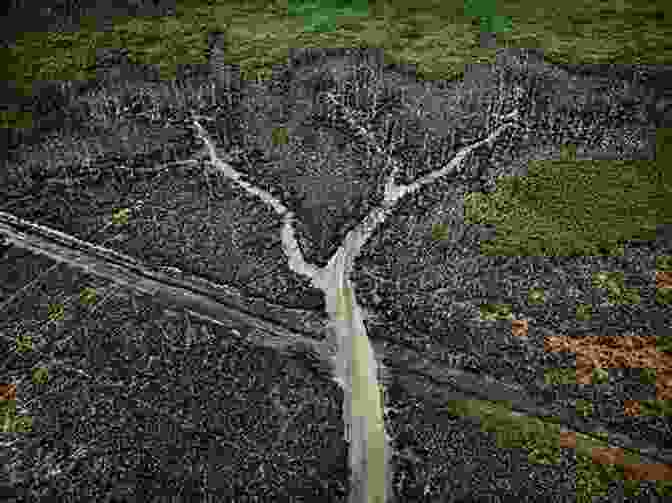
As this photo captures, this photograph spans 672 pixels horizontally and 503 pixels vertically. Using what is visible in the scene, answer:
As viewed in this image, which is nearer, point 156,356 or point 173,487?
point 173,487

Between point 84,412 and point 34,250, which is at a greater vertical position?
point 34,250

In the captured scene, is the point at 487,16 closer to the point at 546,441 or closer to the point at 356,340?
the point at 356,340

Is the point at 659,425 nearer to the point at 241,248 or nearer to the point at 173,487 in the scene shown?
the point at 173,487

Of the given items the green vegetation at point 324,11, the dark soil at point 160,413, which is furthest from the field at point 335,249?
the green vegetation at point 324,11

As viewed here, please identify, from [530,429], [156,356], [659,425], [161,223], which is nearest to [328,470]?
[530,429]

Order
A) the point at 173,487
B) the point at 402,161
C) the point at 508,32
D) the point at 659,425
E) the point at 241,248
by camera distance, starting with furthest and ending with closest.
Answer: the point at 508,32, the point at 402,161, the point at 241,248, the point at 659,425, the point at 173,487

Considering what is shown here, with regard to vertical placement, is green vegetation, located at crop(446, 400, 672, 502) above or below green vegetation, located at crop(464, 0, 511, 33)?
below

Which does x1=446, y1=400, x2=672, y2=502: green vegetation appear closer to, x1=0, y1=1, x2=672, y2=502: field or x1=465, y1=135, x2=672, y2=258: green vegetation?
x1=0, y1=1, x2=672, y2=502: field

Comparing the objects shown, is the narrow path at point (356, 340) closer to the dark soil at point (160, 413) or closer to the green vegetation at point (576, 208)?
the dark soil at point (160, 413)

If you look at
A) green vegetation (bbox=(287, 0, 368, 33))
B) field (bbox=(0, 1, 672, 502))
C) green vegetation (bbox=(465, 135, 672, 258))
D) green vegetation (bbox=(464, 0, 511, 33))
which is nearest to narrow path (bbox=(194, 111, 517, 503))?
field (bbox=(0, 1, 672, 502))
